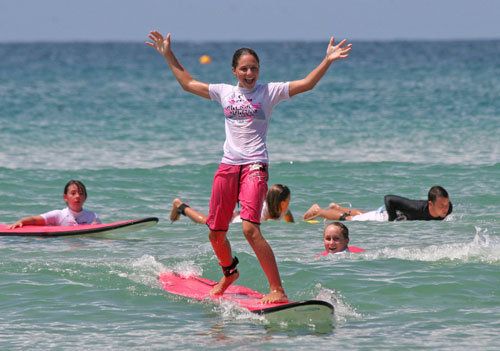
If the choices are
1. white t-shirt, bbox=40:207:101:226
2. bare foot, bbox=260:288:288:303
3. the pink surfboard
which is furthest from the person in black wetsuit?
bare foot, bbox=260:288:288:303

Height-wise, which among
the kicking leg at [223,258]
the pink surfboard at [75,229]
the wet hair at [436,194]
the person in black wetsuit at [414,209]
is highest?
the wet hair at [436,194]

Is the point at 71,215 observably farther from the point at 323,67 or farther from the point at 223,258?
the point at 323,67

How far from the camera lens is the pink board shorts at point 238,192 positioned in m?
8.97

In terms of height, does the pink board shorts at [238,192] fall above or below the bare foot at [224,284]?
above

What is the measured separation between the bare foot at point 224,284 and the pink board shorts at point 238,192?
57 cm

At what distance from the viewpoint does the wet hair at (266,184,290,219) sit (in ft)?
46.1

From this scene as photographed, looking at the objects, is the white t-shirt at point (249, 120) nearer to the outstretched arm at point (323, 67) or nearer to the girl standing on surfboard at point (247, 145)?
the girl standing on surfboard at point (247, 145)

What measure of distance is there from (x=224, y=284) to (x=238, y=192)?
1009 millimetres

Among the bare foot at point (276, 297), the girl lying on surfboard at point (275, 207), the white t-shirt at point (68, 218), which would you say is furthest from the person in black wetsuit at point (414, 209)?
the bare foot at point (276, 297)

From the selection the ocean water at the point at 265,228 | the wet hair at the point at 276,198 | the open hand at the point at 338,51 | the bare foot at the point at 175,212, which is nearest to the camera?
the open hand at the point at 338,51

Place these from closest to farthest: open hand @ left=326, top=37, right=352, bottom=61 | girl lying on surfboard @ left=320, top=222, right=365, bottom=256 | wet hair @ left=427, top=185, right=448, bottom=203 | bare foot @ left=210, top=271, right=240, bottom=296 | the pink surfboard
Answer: open hand @ left=326, top=37, right=352, bottom=61 → bare foot @ left=210, top=271, right=240, bottom=296 → girl lying on surfboard @ left=320, top=222, right=365, bottom=256 → the pink surfboard → wet hair @ left=427, top=185, right=448, bottom=203

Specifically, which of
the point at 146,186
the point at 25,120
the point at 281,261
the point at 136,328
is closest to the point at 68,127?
the point at 25,120

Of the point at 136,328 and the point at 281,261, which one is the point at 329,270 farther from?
the point at 136,328

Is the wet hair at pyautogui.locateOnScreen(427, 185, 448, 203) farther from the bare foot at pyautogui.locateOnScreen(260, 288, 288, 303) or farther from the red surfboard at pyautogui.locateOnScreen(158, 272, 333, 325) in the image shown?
the bare foot at pyautogui.locateOnScreen(260, 288, 288, 303)
